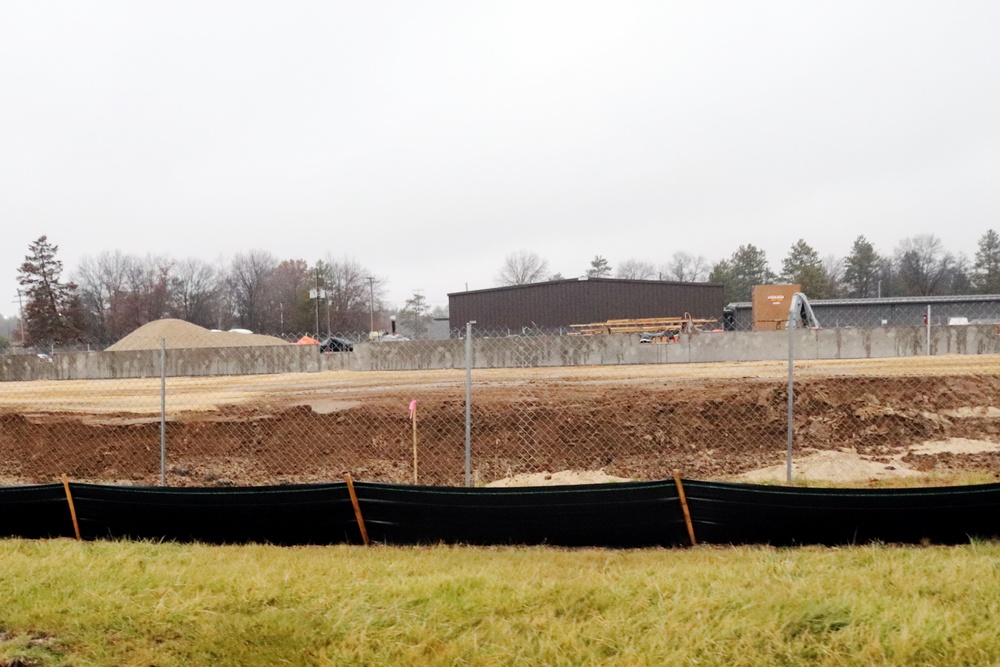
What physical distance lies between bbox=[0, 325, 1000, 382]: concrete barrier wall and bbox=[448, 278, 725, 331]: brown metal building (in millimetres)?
20896

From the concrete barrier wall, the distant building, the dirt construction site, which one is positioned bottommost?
the dirt construction site

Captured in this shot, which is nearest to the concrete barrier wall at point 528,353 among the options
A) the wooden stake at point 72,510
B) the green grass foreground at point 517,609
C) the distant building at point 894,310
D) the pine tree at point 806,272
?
the wooden stake at point 72,510

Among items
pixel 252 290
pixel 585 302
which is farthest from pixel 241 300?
pixel 585 302

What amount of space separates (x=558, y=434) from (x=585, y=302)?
110 feet

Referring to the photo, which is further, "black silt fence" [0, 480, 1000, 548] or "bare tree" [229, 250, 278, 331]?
"bare tree" [229, 250, 278, 331]

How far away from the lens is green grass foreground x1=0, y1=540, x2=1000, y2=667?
11.2 feet

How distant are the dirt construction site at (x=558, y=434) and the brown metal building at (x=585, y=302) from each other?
3017 cm

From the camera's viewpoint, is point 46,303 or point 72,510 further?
point 46,303

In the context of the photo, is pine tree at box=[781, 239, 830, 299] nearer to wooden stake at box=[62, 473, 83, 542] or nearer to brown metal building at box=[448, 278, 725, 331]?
brown metal building at box=[448, 278, 725, 331]

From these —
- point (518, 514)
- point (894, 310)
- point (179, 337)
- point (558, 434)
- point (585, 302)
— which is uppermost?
point (585, 302)

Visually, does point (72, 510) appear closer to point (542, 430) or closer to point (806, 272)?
point (542, 430)

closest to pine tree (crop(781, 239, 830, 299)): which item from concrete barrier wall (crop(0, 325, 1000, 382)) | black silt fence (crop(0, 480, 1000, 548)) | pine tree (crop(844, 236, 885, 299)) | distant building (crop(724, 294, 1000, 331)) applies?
Answer: pine tree (crop(844, 236, 885, 299))

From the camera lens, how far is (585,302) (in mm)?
44438

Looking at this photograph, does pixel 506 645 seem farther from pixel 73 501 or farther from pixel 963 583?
pixel 73 501
